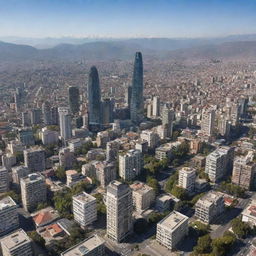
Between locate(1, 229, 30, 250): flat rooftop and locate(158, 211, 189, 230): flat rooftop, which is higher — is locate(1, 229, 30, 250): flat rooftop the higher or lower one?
the lower one

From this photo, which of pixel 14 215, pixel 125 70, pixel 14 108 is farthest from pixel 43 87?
pixel 14 215

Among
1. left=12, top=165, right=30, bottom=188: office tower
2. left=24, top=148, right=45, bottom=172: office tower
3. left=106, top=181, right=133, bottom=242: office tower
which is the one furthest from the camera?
left=24, top=148, right=45, bottom=172: office tower

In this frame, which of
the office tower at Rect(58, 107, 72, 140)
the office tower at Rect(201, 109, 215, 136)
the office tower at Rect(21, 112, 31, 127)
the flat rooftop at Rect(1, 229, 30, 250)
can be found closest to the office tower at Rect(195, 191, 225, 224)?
the flat rooftop at Rect(1, 229, 30, 250)

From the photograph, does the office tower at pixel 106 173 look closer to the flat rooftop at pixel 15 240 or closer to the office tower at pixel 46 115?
the flat rooftop at pixel 15 240

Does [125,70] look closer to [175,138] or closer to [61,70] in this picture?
[61,70]

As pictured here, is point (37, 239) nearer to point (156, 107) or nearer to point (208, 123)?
point (208, 123)

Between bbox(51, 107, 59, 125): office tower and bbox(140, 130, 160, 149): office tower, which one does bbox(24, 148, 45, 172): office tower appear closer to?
bbox(140, 130, 160, 149): office tower

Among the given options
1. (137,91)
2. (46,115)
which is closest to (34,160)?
(46,115)
